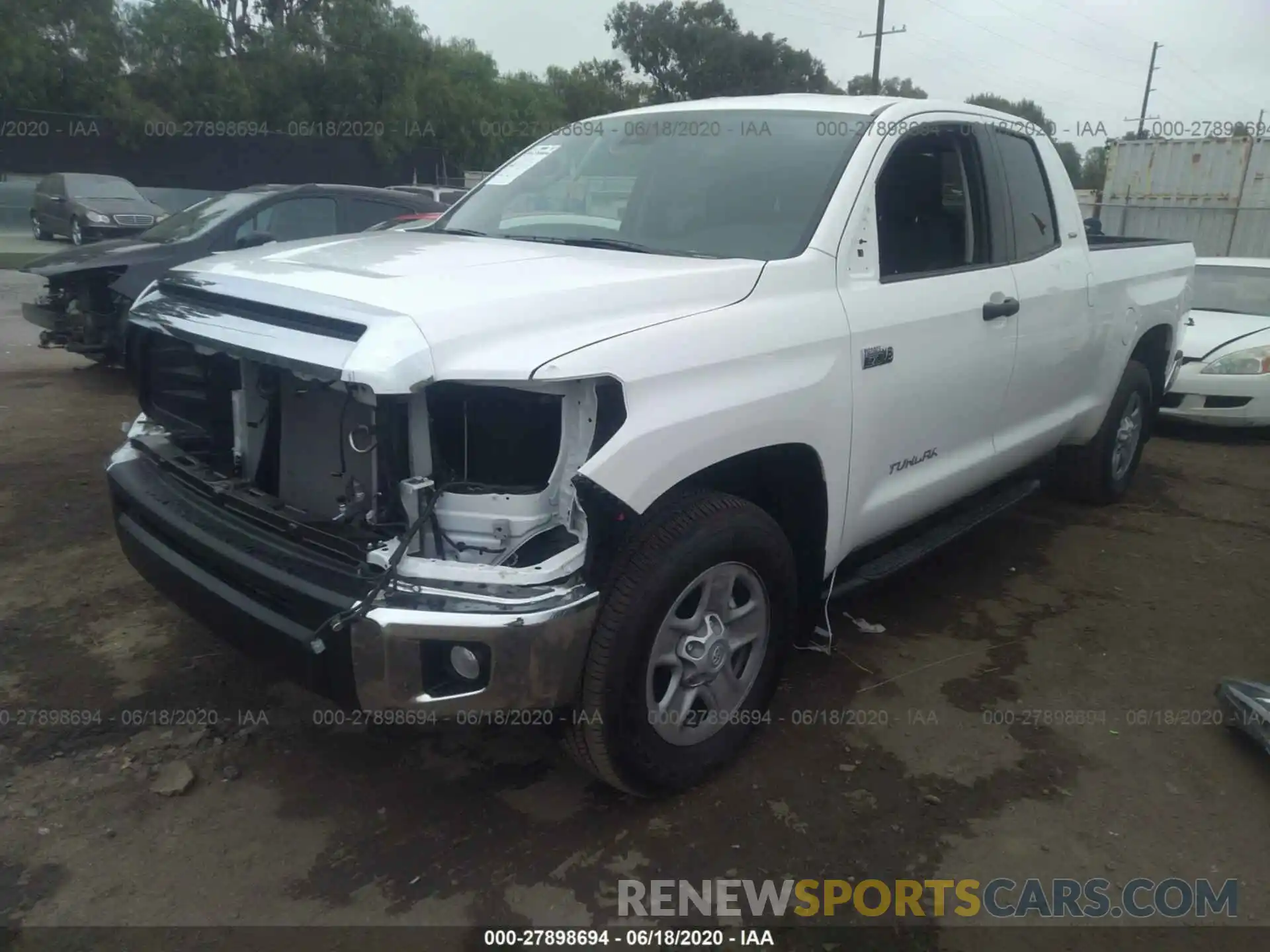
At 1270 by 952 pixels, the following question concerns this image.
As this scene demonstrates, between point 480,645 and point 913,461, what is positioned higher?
point 913,461

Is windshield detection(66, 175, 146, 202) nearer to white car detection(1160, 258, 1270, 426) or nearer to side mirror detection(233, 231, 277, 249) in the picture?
side mirror detection(233, 231, 277, 249)

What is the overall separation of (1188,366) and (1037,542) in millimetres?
3448

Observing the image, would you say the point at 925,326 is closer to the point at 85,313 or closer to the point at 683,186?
the point at 683,186

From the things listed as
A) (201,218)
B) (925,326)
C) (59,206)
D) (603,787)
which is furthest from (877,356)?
(59,206)

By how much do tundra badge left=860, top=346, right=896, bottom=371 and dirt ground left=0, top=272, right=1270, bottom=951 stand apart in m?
1.18

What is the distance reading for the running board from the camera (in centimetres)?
336

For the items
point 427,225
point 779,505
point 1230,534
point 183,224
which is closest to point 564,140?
point 427,225

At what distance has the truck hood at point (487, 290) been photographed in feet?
7.42

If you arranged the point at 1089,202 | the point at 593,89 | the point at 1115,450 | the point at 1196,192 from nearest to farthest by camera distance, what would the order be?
1. the point at 1115,450
2. the point at 1196,192
3. the point at 1089,202
4. the point at 593,89

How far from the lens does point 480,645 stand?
7.25 feet

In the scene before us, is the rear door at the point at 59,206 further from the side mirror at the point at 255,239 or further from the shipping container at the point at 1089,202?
the shipping container at the point at 1089,202

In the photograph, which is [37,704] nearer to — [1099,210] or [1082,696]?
[1082,696]

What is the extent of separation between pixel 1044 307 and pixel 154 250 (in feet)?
20.5

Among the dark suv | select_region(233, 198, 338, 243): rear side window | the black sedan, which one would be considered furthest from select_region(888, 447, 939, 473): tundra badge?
the dark suv
